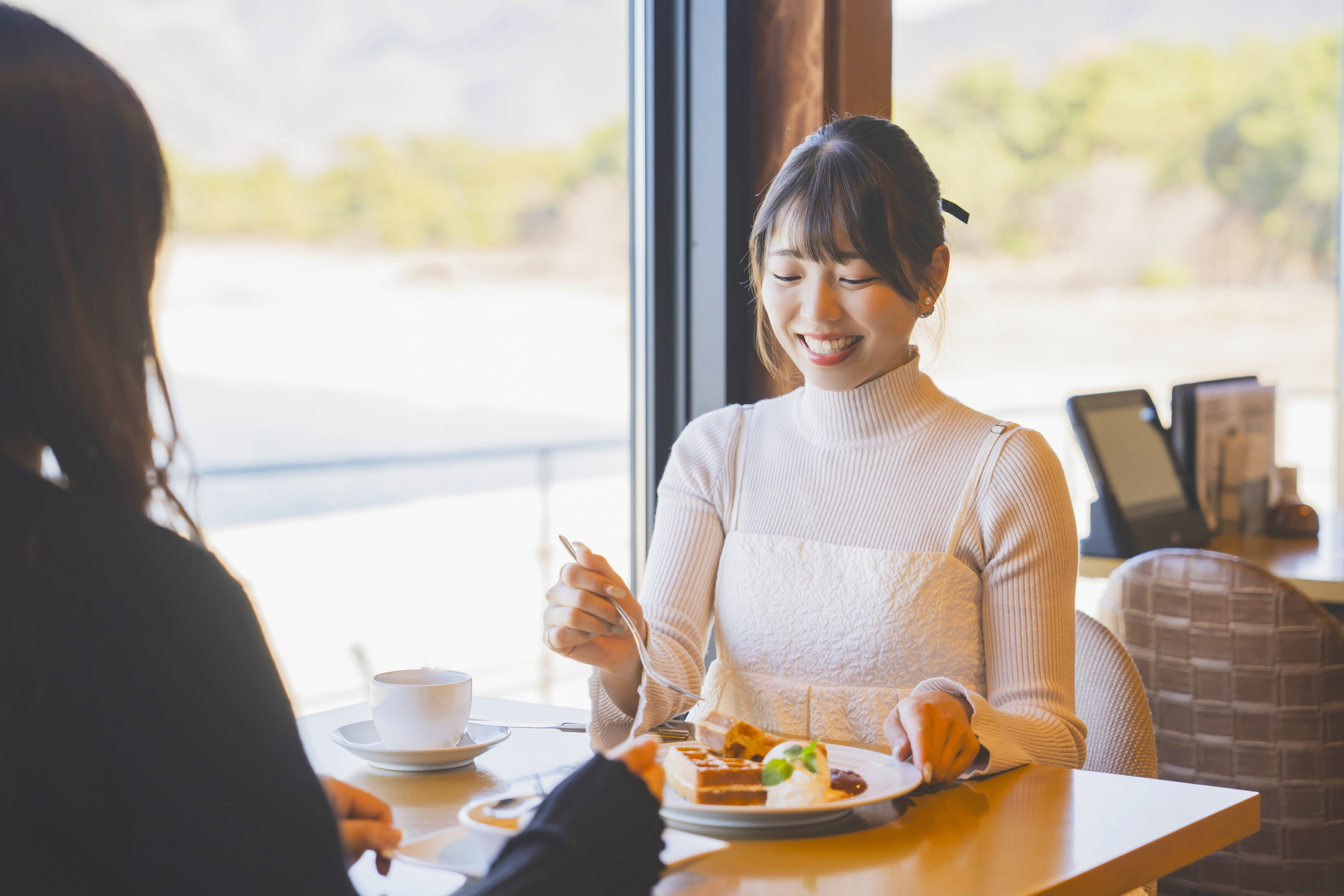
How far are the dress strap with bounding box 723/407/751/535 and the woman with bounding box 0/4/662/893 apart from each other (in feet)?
2.85

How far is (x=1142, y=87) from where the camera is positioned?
12.4 metres

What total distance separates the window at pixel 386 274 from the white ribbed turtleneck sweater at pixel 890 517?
12.5 ft

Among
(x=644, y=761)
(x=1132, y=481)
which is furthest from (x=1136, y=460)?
(x=644, y=761)

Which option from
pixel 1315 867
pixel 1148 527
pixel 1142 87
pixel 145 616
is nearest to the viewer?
pixel 145 616

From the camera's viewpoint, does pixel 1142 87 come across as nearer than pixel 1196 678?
No

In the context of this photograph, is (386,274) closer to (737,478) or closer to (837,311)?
(737,478)

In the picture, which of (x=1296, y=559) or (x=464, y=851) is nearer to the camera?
(x=464, y=851)

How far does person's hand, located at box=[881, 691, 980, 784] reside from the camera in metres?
0.93

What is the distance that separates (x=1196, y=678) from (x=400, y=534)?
8.17 metres

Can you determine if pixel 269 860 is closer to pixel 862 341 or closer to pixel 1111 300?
pixel 862 341

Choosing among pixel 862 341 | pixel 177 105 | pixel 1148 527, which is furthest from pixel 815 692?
pixel 177 105

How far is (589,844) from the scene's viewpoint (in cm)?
66

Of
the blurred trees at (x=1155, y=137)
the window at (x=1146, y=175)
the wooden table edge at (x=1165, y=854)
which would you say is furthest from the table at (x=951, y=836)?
the blurred trees at (x=1155, y=137)

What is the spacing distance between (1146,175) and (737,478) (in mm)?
12922
